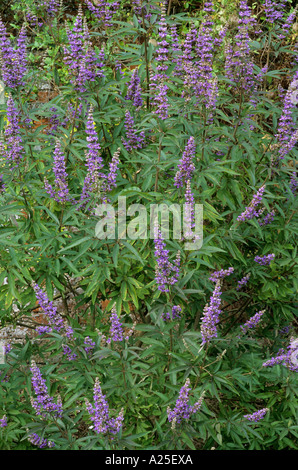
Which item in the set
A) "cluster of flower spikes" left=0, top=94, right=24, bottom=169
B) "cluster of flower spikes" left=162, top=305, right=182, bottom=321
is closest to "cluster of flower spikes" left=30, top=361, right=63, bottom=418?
"cluster of flower spikes" left=162, top=305, right=182, bottom=321

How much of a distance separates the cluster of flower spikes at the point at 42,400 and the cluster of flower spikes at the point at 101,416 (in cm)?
35

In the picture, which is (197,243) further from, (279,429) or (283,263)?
(279,429)

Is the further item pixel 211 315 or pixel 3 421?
pixel 3 421

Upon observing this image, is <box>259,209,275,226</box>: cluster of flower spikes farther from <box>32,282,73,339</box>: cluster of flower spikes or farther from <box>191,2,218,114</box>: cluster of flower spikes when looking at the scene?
<box>32,282,73,339</box>: cluster of flower spikes

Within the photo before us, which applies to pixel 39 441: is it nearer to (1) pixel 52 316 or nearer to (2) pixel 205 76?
(1) pixel 52 316

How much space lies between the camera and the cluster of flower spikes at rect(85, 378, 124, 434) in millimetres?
2848

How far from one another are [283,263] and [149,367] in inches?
51.1

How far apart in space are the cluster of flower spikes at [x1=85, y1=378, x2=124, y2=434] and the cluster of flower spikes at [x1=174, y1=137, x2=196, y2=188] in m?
1.36

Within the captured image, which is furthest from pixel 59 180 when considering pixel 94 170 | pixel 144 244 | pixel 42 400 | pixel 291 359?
pixel 291 359

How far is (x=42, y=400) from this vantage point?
10.3 feet

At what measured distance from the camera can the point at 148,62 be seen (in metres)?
4.04

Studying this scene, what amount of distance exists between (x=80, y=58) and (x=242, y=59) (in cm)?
111

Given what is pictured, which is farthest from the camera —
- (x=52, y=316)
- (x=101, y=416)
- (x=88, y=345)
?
(x=88, y=345)

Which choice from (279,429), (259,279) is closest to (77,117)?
(259,279)
